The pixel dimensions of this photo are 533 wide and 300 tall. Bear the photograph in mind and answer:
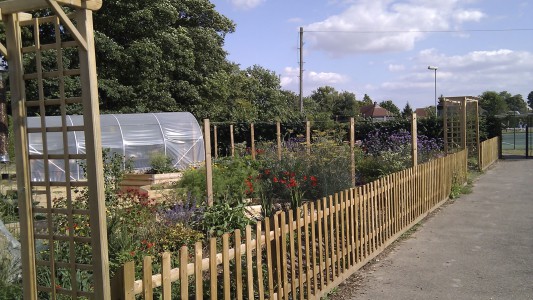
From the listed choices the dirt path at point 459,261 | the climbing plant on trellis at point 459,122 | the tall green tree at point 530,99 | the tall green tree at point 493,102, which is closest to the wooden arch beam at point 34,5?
the dirt path at point 459,261

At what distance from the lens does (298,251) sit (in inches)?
181

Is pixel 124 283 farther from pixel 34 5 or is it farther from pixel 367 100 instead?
pixel 367 100

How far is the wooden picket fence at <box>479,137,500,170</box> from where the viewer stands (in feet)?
63.8

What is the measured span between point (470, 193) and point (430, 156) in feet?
5.95

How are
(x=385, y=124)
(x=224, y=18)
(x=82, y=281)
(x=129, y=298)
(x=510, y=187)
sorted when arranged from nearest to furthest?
1. (x=129, y=298)
2. (x=82, y=281)
3. (x=510, y=187)
4. (x=385, y=124)
5. (x=224, y=18)

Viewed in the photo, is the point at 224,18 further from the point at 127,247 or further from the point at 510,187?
the point at 127,247

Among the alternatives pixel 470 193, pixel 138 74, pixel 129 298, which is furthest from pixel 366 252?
pixel 138 74

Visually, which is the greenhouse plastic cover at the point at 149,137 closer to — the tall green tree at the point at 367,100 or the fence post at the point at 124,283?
the fence post at the point at 124,283

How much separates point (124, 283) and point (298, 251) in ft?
6.84

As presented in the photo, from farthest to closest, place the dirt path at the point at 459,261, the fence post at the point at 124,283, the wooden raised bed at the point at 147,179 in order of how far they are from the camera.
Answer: the wooden raised bed at the point at 147,179
the dirt path at the point at 459,261
the fence post at the point at 124,283

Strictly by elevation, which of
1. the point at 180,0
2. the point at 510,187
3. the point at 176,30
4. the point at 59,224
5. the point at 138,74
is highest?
the point at 180,0

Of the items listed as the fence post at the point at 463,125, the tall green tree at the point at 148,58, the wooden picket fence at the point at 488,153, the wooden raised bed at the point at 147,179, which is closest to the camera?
the wooden raised bed at the point at 147,179

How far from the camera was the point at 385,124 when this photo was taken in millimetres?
26125

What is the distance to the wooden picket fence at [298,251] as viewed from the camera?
3.30 meters
